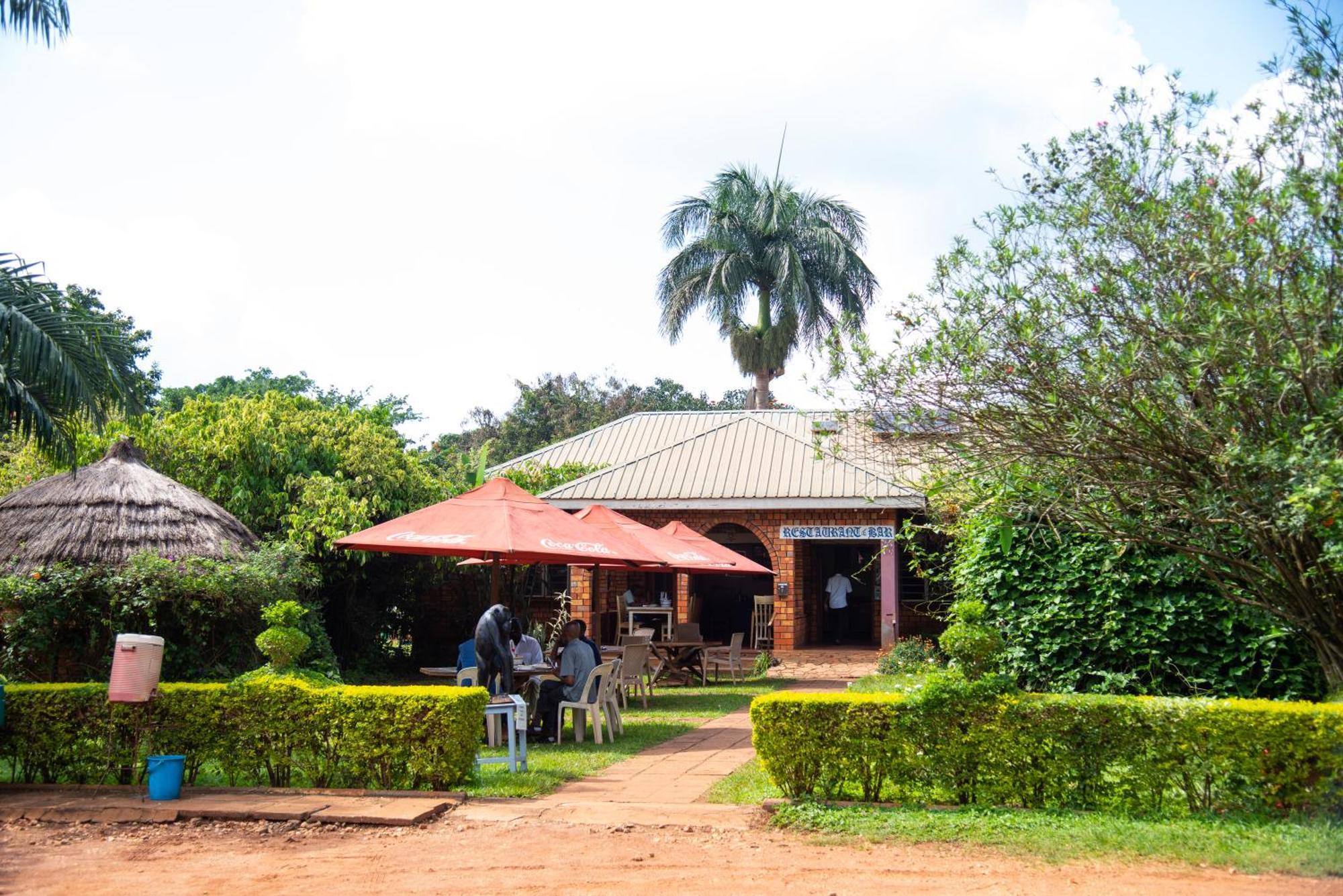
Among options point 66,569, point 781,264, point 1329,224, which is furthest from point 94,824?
point 781,264

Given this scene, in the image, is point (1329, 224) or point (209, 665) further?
point (209, 665)

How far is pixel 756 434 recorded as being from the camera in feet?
77.4

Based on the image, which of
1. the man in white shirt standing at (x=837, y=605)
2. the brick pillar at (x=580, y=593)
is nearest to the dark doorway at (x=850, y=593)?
the man in white shirt standing at (x=837, y=605)

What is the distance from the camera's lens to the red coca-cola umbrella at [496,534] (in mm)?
10711

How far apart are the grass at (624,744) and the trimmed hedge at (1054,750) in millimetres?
2029

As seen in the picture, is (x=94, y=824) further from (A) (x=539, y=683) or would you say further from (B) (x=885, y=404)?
(B) (x=885, y=404)

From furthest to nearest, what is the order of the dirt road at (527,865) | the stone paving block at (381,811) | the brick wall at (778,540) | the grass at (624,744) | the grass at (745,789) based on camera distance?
the brick wall at (778,540)
the grass at (624,744)
the grass at (745,789)
the stone paving block at (381,811)
the dirt road at (527,865)

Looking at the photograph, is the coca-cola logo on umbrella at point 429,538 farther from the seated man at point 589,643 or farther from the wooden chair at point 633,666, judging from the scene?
the wooden chair at point 633,666

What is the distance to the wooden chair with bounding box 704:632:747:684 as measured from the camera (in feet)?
56.3

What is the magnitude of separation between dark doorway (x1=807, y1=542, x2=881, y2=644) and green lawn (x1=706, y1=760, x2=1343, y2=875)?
53.4ft

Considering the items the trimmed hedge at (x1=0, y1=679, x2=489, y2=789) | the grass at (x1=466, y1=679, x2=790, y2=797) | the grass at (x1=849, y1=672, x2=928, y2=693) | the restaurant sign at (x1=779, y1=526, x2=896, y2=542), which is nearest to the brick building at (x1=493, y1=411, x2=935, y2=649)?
the restaurant sign at (x1=779, y1=526, x2=896, y2=542)

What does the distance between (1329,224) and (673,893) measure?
202 inches

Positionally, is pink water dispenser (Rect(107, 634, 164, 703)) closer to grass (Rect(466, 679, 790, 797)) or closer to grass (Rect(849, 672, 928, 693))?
grass (Rect(466, 679, 790, 797))

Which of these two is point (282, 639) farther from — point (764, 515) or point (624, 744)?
point (764, 515)
